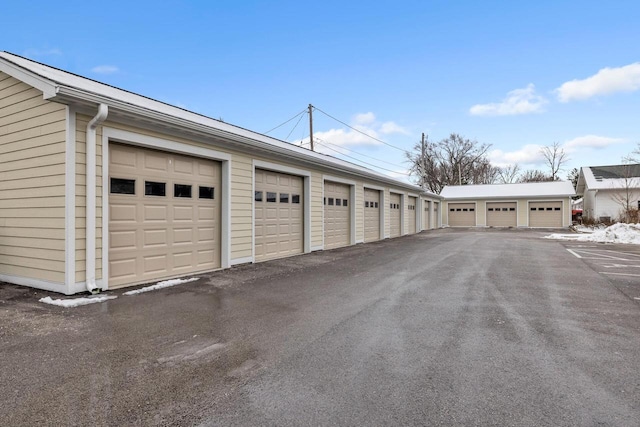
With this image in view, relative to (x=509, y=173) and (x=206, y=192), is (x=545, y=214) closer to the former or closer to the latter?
(x=509, y=173)

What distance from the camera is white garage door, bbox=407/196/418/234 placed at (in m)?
A: 20.3

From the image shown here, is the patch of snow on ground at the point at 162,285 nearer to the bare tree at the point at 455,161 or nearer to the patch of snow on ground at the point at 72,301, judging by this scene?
the patch of snow on ground at the point at 72,301

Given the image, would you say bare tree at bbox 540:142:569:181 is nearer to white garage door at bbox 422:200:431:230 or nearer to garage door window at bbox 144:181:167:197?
white garage door at bbox 422:200:431:230

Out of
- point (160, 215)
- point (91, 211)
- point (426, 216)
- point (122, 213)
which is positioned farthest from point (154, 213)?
point (426, 216)

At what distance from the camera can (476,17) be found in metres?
11.4

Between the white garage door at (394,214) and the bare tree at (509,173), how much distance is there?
39393 mm

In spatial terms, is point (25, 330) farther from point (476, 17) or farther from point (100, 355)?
point (476, 17)

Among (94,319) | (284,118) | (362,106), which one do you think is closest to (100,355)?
(94,319)

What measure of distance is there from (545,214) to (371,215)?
20059 millimetres

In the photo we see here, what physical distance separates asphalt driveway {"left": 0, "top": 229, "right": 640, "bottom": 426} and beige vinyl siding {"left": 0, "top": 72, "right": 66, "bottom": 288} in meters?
0.58

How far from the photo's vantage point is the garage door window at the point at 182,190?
6765mm

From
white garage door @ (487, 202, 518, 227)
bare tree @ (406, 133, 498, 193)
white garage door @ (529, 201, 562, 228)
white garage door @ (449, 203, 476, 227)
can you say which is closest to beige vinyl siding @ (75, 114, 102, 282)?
white garage door @ (449, 203, 476, 227)

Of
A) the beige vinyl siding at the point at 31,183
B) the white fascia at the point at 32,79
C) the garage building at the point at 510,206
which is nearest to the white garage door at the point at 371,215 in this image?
the beige vinyl siding at the point at 31,183

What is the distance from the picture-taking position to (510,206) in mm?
28281
